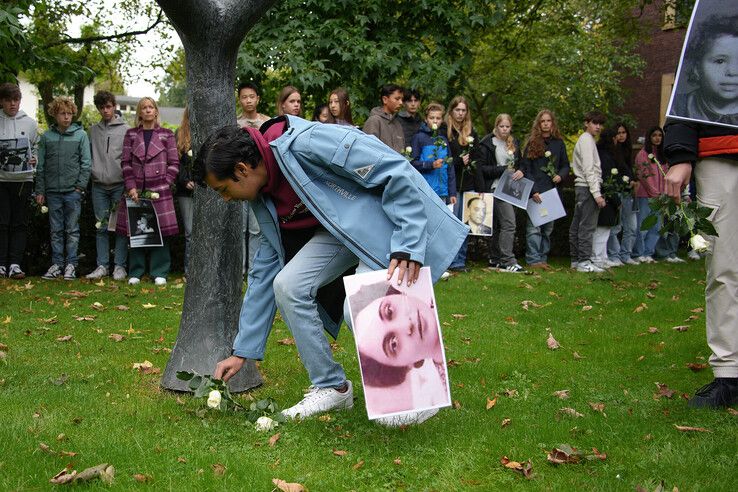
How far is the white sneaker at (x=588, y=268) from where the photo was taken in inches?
481

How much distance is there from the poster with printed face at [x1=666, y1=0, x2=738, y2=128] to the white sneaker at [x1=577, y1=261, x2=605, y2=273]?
7586 millimetres

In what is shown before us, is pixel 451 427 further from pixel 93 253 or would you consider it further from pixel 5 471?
pixel 93 253

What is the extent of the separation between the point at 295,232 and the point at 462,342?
2664 mm

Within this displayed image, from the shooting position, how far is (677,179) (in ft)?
15.4

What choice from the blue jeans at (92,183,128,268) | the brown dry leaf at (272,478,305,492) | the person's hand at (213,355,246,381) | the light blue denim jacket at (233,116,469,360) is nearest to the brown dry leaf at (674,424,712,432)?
the light blue denim jacket at (233,116,469,360)

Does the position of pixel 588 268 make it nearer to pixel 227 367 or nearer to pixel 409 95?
pixel 409 95

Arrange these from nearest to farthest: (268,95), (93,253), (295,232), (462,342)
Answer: (295,232)
(462,342)
(93,253)
(268,95)

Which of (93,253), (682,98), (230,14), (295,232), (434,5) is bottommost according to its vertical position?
(93,253)

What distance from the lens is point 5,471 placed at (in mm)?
3674

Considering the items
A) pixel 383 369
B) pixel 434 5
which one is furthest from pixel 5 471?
pixel 434 5

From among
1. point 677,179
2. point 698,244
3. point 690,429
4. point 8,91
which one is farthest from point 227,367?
point 8,91

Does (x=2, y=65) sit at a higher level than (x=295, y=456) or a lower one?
higher

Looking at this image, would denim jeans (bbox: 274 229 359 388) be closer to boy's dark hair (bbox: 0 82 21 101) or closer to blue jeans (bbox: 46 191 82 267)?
blue jeans (bbox: 46 191 82 267)

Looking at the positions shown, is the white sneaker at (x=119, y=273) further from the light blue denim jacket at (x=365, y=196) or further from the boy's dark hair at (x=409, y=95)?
the light blue denim jacket at (x=365, y=196)
